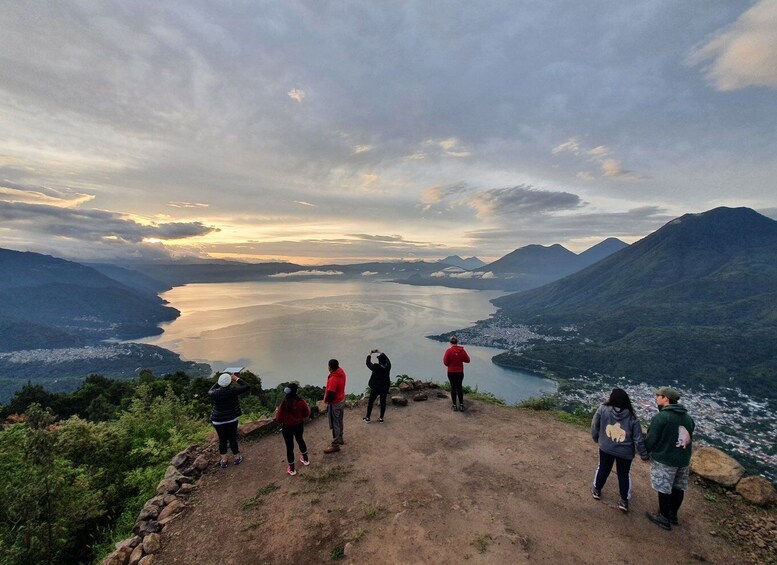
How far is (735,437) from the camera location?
4981cm

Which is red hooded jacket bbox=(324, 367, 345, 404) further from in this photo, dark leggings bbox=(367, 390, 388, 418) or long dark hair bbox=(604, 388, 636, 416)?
long dark hair bbox=(604, 388, 636, 416)

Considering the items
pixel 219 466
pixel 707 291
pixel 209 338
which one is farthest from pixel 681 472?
pixel 707 291

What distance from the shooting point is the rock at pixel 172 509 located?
5847mm

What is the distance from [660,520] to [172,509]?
8.52 metres

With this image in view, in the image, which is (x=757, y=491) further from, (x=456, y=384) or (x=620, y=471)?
(x=456, y=384)

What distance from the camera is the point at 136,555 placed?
4941 millimetres

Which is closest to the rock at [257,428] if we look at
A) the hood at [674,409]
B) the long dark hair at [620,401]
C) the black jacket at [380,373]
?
the black jacket at [380,373]

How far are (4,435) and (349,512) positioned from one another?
27.6ft

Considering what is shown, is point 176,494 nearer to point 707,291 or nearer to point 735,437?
point 735,437

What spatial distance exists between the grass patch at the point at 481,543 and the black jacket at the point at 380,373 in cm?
428

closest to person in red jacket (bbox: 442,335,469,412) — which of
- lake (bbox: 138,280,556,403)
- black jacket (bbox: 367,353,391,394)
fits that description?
black jacket (bbox: 367,353,391,394)

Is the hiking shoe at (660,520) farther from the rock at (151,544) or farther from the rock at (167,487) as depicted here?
the rock at (167,487)

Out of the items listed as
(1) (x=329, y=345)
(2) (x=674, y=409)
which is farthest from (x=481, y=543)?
(1) (x=329, y=345)

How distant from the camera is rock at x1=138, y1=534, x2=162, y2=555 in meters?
5.06
